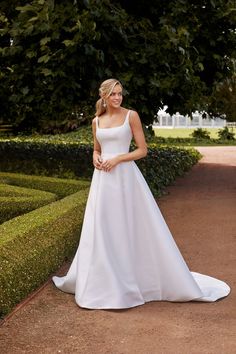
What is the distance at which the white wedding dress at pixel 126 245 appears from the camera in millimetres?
5309

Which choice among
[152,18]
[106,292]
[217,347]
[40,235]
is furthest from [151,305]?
[152,18]

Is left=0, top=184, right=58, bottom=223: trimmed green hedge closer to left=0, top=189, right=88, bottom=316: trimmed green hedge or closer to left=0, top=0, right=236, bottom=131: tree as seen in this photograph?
left=0, top=189, right=88, bottom=316: trimmed green hedge

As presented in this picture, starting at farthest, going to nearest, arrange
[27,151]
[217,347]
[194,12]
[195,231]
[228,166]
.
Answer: [228,166], [27,151], [194,12], [195,231], [217,347]

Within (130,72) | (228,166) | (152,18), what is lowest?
(228,166)

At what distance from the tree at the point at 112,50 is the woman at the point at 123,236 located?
455cm

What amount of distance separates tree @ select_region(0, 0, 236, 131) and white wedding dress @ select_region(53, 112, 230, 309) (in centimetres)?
461

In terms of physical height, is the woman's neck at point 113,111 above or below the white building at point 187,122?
above

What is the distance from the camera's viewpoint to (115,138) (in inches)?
212

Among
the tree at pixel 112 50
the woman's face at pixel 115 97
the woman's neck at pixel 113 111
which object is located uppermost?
the tree at pixel 112 50

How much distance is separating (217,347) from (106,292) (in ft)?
4.09

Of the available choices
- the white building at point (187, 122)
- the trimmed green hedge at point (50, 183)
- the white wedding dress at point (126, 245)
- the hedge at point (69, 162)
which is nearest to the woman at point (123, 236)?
the white wedding dress at point (126, 245)

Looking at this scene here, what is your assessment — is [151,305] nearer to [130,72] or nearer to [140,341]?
[140,341]

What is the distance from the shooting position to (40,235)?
6.30 m

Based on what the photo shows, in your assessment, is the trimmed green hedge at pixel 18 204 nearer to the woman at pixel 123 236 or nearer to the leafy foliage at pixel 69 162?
the woman at pixel 123 236
